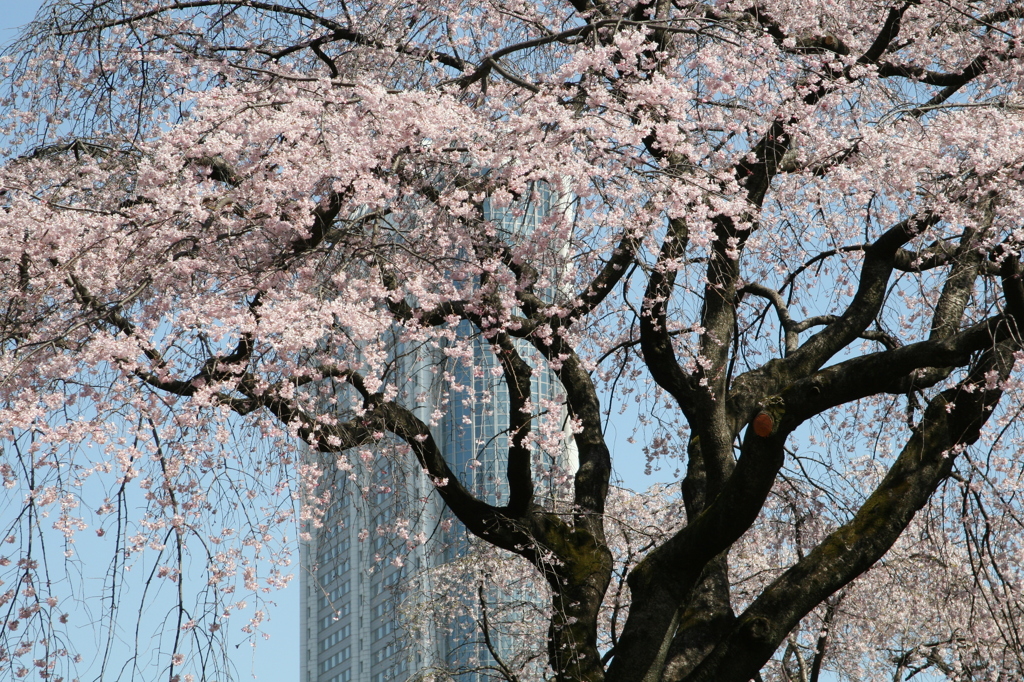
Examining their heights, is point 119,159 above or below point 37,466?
above

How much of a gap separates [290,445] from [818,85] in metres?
3.94

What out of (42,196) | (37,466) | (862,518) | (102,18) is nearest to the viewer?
(37,466)

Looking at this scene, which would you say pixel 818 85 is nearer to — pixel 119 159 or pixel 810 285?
pixel 810 285

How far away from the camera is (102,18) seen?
645 centimetres

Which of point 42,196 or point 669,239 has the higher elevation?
point 42,196

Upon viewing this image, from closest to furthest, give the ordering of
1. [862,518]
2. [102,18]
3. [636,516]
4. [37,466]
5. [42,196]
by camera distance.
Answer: [37,466], [862,518], [42,196], [102,18], [636,516]

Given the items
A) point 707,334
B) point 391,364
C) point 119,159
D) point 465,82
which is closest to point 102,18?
point 119,159

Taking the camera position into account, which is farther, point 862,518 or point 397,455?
point 397,455

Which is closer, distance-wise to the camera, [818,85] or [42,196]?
[42,196]

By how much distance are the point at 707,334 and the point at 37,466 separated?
388cm

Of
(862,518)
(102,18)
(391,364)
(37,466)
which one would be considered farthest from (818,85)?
(37,466)

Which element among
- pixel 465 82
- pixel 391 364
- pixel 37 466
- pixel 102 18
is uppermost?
pixel 102 18

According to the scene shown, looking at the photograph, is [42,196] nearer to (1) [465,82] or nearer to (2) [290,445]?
(2) [290,445]

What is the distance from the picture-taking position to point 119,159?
6078 mm
